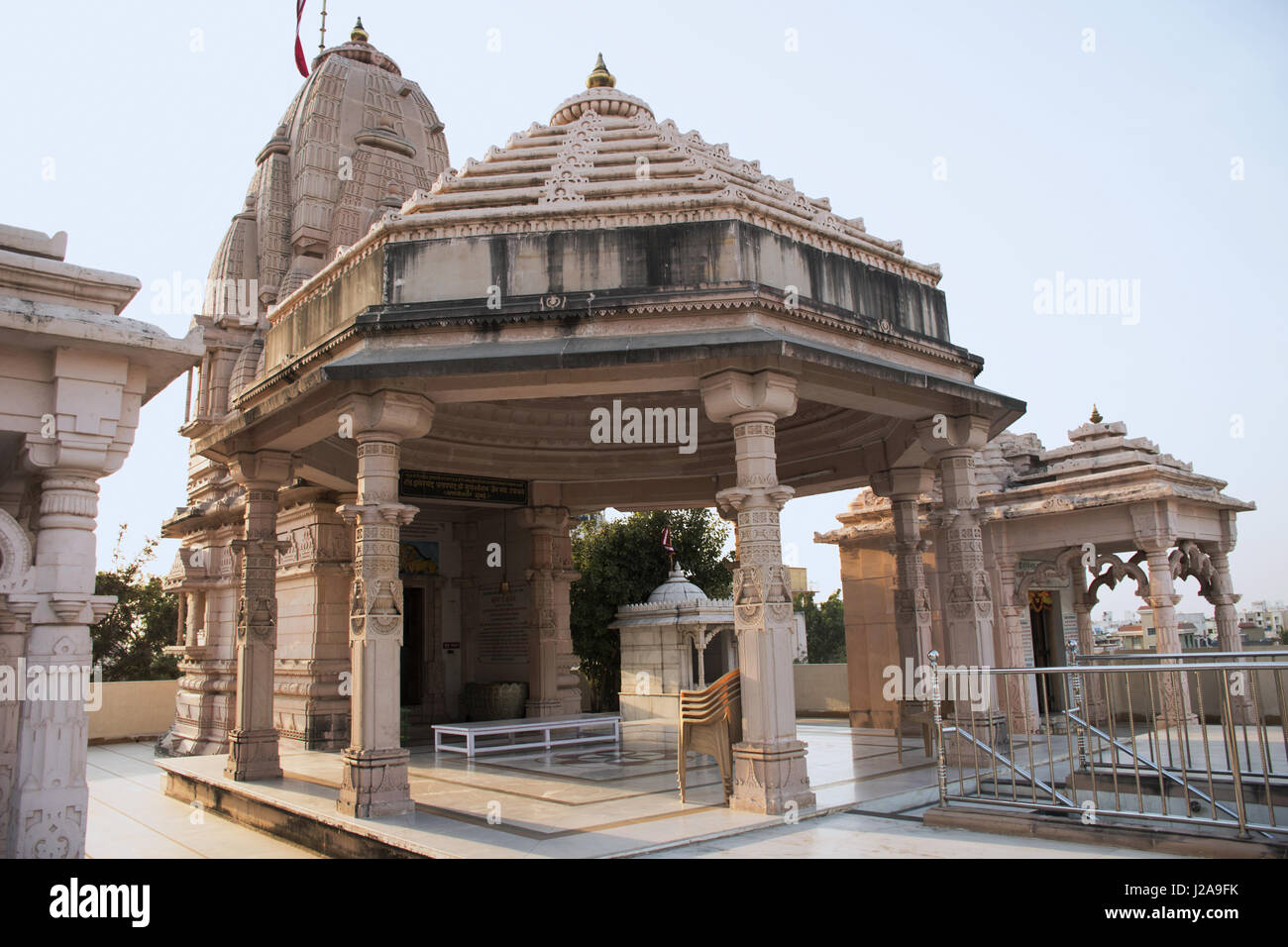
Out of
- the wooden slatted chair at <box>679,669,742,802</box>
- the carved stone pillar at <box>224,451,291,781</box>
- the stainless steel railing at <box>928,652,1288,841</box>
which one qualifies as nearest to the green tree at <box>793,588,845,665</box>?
the stainless steel railing at <box>928,652,1288,841</box>

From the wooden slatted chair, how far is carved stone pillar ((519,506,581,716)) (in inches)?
289

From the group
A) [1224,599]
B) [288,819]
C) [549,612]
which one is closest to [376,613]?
[288,819]

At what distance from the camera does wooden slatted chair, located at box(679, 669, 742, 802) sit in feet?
28.7

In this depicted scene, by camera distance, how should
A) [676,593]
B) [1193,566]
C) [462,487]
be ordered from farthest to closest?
[676,593] → [462,487] → [1193,566]

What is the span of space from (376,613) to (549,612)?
303 inches

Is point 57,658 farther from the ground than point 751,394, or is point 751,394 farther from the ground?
point 751,394

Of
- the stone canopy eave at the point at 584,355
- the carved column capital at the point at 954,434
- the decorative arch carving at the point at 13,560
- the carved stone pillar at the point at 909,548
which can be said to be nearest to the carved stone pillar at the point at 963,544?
the carved column capital at the point at 954,434

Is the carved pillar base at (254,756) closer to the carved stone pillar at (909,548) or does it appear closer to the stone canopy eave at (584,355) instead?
the stone canopy eave at (584,355)

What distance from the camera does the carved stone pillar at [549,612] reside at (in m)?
15.9

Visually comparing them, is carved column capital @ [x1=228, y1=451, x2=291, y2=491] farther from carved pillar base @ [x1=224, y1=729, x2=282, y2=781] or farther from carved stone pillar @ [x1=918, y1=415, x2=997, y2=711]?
carved stone pillar @ [x1=918, y1=415, x2=997, y2=711]

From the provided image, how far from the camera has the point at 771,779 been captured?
802cm

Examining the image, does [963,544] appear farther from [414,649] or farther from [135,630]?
[135,630]

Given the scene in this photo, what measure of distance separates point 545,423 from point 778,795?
8.58 m
